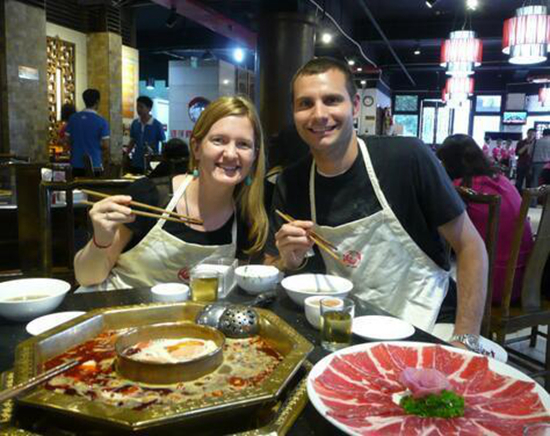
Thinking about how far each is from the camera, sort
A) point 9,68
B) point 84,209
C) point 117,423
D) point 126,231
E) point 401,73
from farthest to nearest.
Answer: point 401,73 < point 9,68 < point 84,209 < point 126,231 < point 117,423

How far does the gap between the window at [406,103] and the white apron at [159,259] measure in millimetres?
21148

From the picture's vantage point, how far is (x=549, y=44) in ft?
19.5

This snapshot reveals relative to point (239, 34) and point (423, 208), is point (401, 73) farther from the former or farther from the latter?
point (423, 208)

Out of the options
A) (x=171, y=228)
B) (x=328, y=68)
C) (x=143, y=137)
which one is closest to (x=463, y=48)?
(x=143, y=137)

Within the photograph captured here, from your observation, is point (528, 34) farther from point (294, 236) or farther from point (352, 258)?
point (294, 236)

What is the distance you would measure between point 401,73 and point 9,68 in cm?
1700

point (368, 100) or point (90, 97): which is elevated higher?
point (368, 100)

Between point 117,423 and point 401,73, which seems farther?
point 401,73

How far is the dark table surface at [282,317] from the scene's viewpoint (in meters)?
0.95

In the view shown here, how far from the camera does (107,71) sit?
955 cm

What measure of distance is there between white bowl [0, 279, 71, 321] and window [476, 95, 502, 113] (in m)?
21.4

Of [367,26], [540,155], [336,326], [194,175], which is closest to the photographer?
[336,326]

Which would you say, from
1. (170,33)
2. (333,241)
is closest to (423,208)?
(333,241)

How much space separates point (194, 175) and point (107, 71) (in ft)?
27.4
